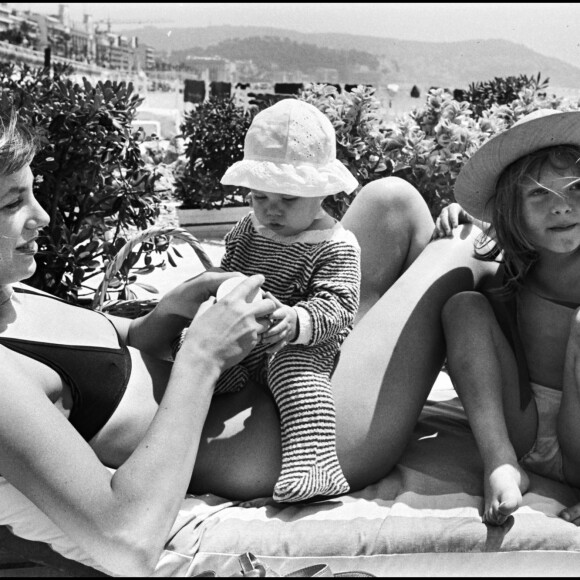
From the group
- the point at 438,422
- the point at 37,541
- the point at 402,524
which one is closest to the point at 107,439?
the point at 37,541

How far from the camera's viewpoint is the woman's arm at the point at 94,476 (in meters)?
1.42

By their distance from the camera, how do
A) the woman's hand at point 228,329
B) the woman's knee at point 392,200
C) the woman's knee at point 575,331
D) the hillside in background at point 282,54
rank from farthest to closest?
the hillside in background at point 282,54 → the woman's knee at point 392,200 → the woman's knee at point 575,331 → the woman's hand at point 228,329

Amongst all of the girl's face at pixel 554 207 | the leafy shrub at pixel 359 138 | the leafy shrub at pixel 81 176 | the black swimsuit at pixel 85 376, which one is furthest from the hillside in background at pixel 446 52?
the black swimsuit at pixel 85 376

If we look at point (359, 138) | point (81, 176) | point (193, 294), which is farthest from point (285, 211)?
point (359, 138)

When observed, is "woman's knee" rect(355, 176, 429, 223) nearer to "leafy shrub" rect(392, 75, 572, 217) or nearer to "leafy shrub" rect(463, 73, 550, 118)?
"leafy shrub" rect(392, 75, 572, 217)

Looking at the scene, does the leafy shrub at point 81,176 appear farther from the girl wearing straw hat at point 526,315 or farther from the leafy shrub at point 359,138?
the girl wearing straw hat at point 526,315

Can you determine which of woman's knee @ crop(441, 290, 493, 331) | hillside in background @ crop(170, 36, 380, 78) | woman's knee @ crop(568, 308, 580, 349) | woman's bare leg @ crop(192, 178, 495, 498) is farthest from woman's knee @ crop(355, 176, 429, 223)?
hillside in background @ crop(170, 36, 380, 78)

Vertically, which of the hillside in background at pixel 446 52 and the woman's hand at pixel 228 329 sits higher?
the hillside in background at pixel 446 52

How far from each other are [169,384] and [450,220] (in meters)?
1.38

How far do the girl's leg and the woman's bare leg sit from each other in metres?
0.11

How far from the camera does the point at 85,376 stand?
5.74 feet

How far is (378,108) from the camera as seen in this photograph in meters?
4.05

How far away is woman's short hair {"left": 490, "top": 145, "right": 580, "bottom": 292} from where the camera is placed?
206cm

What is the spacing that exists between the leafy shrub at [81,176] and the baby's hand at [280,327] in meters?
1.83
